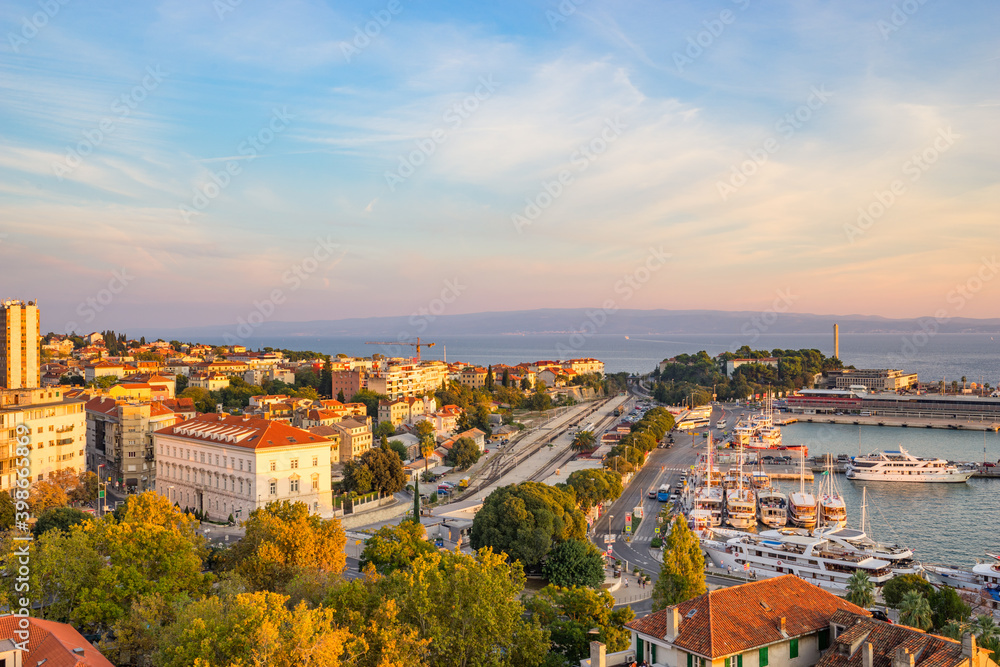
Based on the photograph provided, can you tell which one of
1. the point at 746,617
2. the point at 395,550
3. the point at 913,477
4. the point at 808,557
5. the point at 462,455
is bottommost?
the point at 913,477

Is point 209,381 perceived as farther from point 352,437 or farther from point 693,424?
point 693,424

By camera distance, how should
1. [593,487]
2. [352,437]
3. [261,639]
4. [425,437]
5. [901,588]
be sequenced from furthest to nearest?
[425,437]
[352,437]
[593,487]
[901,588]
[261,639]

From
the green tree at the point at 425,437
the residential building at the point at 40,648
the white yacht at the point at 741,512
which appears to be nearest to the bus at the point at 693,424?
the green tree at the point at 425,437

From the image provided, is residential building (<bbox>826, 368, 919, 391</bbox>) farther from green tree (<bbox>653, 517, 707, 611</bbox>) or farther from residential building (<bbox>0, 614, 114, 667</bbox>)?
residential building (<bbox>0, 614, 114, 667</bbox>)

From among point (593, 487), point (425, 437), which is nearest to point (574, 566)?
point (593, 487)

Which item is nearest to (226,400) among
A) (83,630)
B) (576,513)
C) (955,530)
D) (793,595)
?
(576,513)

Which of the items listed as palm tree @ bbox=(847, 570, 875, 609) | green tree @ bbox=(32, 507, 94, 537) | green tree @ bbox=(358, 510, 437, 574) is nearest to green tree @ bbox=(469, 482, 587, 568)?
green tree @ bbox=(358, 510, 437, 574)

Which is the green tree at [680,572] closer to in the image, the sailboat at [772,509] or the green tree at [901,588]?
the green tree at [901,588]
